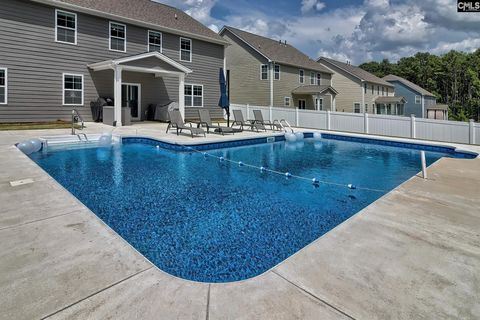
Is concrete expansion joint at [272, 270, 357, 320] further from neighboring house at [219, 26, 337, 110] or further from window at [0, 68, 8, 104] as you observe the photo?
neighboring house at [219, 26, 337, 110]

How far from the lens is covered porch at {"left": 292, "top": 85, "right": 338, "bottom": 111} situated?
27472mm

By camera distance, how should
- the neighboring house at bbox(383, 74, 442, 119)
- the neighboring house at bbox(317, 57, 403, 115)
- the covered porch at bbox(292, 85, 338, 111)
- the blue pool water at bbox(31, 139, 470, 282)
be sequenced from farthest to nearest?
the neighboring house at bbox(383, 74, 442, 119)
the neighboring house at bbox(317, 57, 403, 115)
the covered porch at bbox(292, 85, 338, 111)
the blue pool water at bbox(31, 139, 470, 282)

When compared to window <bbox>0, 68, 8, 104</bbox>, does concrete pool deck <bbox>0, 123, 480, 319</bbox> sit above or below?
below

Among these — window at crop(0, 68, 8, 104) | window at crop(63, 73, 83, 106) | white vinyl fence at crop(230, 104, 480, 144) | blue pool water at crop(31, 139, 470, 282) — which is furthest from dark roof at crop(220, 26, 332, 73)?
window at crop(0, 68, 8, 104)

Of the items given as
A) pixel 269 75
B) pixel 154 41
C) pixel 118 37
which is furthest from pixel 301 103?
pixel 118 37

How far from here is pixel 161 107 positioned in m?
17.7

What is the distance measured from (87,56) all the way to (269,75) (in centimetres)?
1427

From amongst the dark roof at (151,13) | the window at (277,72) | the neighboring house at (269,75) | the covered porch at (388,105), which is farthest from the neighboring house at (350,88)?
the dark roof at (151,13)

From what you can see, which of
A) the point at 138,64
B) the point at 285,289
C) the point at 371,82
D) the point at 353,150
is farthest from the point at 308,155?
the point at 371,82

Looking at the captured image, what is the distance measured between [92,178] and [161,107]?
11538 mm

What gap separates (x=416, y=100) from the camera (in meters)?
41.0

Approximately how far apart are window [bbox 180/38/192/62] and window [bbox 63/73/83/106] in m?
6.49

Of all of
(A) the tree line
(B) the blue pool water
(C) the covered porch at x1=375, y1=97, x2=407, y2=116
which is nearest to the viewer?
(B) the blue pool water

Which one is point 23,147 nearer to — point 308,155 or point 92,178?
point 92,178
